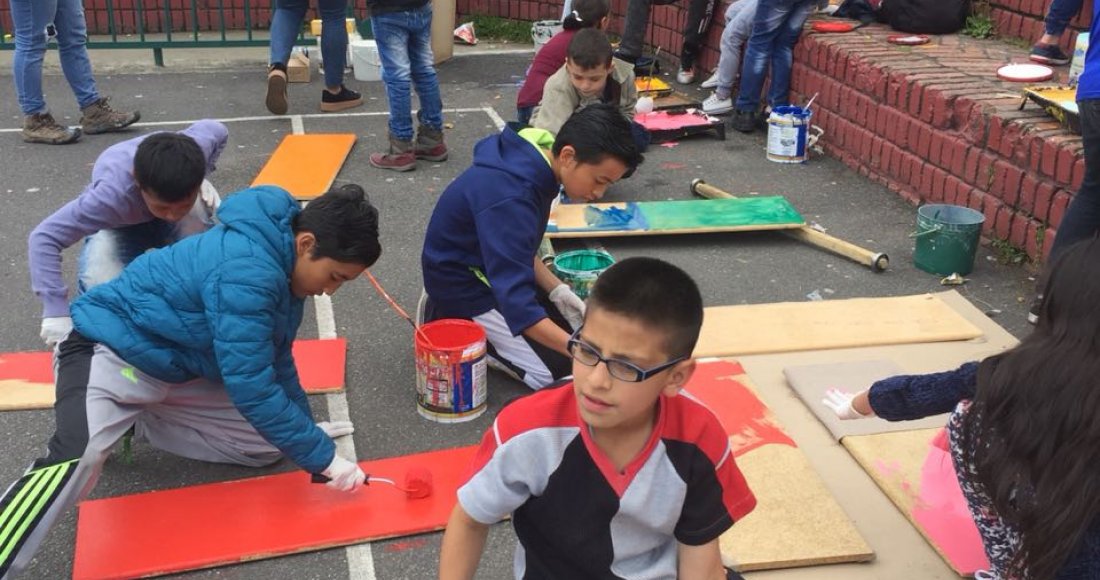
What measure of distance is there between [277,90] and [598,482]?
582 centimetres

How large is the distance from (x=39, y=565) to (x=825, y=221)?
13.5ft

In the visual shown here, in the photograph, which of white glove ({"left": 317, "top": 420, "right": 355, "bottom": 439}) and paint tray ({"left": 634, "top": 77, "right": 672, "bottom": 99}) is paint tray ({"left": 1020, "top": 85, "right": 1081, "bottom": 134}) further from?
white glove ({"left": 317, "top": 420, "right": 355, "bottom": 439})

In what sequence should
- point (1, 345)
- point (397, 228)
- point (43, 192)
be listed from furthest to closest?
point (43, 192) → point (397, 228) → point (1, 345)

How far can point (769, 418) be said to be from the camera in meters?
3.34

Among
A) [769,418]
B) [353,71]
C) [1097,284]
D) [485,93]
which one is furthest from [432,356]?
[353,71]

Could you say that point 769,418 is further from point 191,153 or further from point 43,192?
point 43,192

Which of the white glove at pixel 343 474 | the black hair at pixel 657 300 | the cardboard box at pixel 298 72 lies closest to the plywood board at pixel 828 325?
the white glove at pixel 343 474

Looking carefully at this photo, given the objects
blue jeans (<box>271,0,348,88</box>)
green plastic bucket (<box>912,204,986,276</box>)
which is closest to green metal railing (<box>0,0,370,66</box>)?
blue jeans (<box>271,0,348,88</box>)

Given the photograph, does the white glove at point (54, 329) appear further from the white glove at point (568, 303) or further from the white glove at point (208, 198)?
the white glove at point (568, 303)

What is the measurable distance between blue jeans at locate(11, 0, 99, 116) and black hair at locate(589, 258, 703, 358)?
5.86m

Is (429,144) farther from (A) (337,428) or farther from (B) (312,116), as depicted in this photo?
(A) (337,428)

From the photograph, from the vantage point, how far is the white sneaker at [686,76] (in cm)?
834

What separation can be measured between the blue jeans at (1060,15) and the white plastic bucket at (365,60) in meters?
4.94

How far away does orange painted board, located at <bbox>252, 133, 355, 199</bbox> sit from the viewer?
18.8ft
